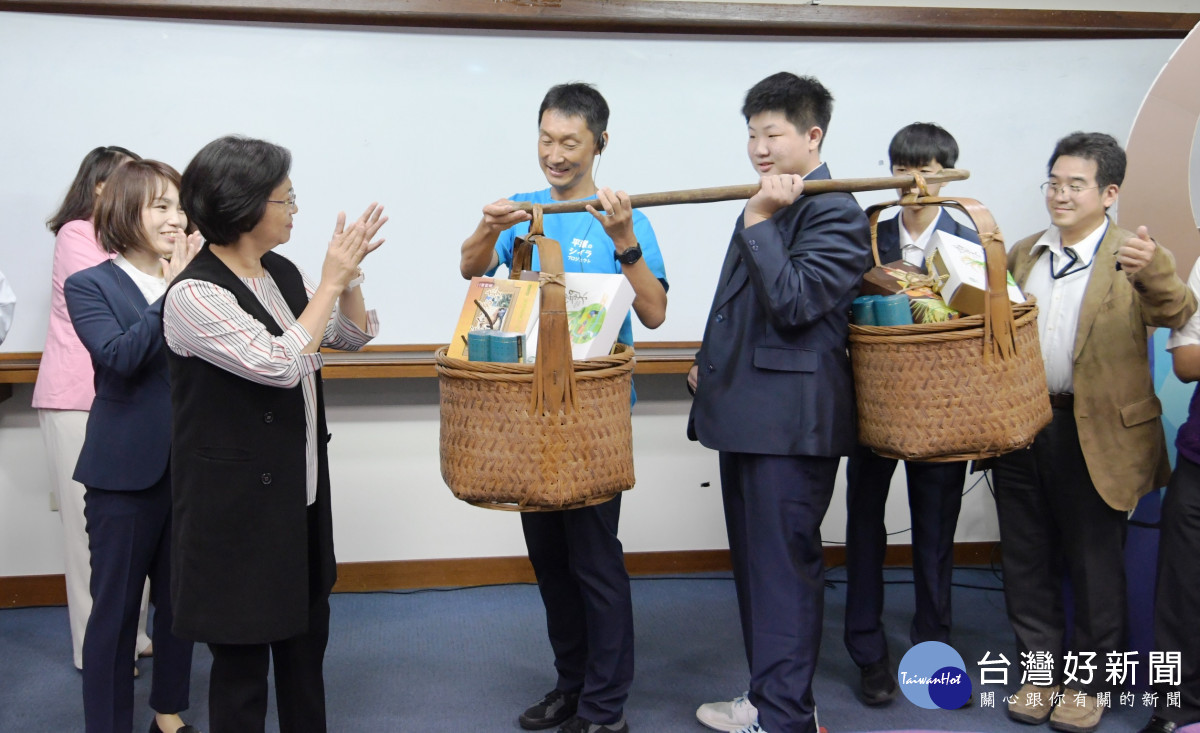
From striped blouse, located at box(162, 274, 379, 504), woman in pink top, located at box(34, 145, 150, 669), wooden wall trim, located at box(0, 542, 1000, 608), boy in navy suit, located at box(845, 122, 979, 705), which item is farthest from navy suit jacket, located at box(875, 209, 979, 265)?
woman in pink top, located at box(34, 145, 150, 669)

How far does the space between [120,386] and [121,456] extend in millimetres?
167

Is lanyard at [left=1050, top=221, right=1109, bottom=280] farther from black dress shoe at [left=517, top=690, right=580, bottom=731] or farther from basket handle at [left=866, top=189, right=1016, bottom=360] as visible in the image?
black dress shoe at [left=517, top=690, right=580, bottom=731]

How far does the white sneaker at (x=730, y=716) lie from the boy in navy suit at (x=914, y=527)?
372mm

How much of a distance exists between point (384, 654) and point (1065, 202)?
2319mm

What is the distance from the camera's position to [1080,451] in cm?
243

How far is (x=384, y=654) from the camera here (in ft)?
9.53

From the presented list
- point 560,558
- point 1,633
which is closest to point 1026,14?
point 560,558

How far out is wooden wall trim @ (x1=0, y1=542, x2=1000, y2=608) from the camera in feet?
10.8

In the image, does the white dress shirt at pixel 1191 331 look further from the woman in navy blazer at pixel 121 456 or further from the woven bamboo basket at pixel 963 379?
the woman in navy blazer at pixel 121 456

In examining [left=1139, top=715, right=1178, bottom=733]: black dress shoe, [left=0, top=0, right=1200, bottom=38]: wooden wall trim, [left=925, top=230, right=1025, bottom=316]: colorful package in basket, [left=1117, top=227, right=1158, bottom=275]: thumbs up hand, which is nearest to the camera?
[left=925, top=230, right=1025, bottom=316]: colorful package in basket

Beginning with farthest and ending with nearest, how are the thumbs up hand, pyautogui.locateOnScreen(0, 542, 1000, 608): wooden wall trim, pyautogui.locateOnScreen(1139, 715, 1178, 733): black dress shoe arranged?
pyautogui.locateOnScreen(0, 542, 1000, 608): wooden wall trim
pyautogui.locateOnScreen(1139, 715, 1178, 733): black dress shoe
the thumbs up hand

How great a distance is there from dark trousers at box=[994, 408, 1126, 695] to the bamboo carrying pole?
2.89ft

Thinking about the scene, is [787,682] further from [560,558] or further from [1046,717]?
[1046,717]

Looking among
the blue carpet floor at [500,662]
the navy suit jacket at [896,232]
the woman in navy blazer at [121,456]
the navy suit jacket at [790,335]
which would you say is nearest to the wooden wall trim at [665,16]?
the navy suit jacket at [896,232]
